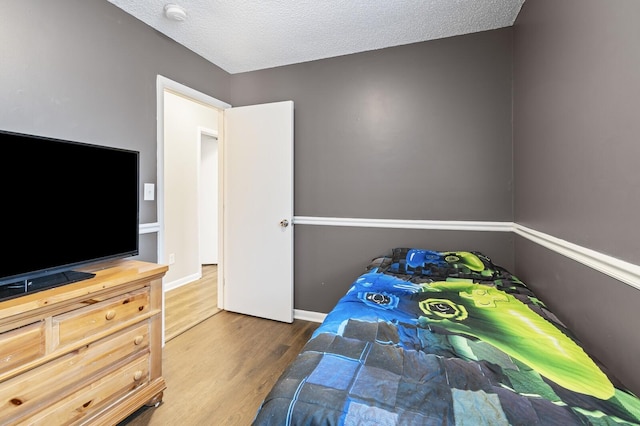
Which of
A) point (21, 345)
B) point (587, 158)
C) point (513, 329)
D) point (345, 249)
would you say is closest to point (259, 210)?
point (345, 249)

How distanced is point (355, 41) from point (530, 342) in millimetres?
2393

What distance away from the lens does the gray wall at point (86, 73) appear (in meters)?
1.50

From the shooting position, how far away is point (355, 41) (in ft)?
7.91

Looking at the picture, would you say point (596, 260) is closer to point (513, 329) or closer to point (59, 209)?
point (513, 329)

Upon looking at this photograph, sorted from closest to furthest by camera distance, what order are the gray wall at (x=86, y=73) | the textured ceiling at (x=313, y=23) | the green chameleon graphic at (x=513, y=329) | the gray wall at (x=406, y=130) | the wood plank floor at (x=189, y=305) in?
1. the green chameleon graphic at (x=513, y=329)
2. the gray wall at (x=86, y=73)
3. the textured ceiling at (x=313, y=23)
4. the gray wall at (x=406, y=130)
5. the wood plank floor at (x=189, y=305)

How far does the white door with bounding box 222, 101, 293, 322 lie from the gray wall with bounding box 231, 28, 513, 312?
0.54 ft

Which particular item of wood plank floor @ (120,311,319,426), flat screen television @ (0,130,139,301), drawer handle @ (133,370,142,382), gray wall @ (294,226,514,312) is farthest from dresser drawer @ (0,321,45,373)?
gray wall @ (294,226,514,312)

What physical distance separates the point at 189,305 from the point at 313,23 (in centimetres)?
295

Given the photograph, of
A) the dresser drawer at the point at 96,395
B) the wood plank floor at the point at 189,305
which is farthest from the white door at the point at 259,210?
the dresser drawer at the point at 96,395

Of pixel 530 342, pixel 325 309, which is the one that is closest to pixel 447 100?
pixel 530 342

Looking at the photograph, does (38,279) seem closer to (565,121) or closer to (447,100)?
(565,121)

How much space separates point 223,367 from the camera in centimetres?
204

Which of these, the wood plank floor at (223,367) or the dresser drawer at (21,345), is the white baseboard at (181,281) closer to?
the wood plank floor at (223,367)

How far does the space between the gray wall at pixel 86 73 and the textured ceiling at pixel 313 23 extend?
0.19 metres
